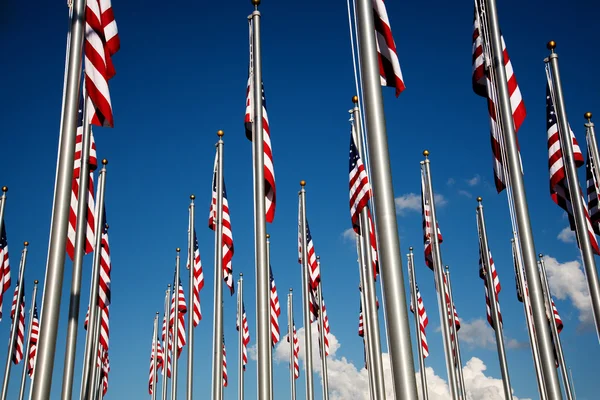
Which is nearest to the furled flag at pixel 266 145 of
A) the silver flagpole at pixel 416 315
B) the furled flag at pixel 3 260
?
the furled flag at pixel 3 260

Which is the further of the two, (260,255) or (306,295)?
(306,295)

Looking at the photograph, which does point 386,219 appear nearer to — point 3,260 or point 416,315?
point 3,260

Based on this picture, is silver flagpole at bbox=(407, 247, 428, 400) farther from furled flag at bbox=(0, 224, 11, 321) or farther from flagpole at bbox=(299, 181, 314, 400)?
furled flag at bbox=(0, 224, 11, 321)

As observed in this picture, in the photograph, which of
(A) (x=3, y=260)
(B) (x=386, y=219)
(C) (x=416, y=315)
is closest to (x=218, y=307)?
A: (A) (x=3, y=260)

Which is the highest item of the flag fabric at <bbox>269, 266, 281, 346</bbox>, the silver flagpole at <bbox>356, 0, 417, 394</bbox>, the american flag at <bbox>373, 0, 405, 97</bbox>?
the flag fabric at <bbox>269, 266, 281, 346</bbox>

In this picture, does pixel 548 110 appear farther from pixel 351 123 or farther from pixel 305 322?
pixel 305 322

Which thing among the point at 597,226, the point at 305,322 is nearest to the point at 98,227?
the point at 305,322

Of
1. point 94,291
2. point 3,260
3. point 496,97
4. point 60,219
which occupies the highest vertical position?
point 3,260

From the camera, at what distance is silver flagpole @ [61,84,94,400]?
11.2m

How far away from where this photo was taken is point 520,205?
386 inches

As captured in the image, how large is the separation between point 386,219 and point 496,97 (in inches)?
226

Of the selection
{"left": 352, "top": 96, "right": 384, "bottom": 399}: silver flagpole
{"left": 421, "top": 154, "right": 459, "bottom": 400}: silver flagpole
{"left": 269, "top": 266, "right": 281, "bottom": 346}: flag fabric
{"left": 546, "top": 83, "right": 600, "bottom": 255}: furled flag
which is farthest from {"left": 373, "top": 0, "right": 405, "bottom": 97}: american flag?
{"left": 269, "top": 266, "right": 281, "bottom": 346}: flag fabric

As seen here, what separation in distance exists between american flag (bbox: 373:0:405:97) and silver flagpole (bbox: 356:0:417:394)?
580 millimetres

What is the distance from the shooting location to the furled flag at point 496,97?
11.0 metres
